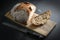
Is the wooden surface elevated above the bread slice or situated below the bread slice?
below

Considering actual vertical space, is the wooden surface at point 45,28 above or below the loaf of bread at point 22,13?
below

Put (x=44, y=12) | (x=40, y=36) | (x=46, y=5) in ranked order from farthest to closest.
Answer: (x=46, y=5) → (x=44, y=12) → (x=40, y=36)

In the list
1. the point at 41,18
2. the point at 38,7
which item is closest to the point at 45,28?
the point at 41,18

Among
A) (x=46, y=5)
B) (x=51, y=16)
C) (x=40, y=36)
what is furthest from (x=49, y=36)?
(x=46, y=5)

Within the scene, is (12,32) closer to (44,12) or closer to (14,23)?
(14,23)
